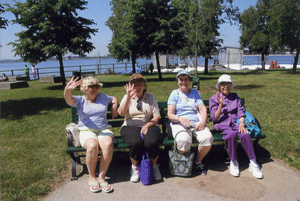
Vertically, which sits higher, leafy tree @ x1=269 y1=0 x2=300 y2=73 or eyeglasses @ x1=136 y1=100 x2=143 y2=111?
leafy tree @ x1=269 y1=0 x2=300 y2=73

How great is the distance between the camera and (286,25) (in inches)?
747

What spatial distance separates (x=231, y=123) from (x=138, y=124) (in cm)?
151

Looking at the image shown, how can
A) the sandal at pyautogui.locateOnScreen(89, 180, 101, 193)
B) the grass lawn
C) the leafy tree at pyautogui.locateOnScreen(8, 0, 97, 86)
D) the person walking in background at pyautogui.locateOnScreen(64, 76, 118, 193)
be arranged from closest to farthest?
1. the sandal at pyautogui.locateOnScreen(89, 180, 101, 193)
2. the person walking in background at pyautogui.locateOnScreen(64, 76, 118, 193)
3. the grass lawn
4. the leafy tree at pyautogui.locateOnScreen(8, 0, 97, 86)

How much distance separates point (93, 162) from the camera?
3252mm

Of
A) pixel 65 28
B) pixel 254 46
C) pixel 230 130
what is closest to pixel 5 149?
pixel 230 130

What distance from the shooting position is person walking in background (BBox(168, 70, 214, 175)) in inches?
137

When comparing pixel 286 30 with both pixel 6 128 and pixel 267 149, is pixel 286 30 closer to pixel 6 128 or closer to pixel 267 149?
pixel 267 149

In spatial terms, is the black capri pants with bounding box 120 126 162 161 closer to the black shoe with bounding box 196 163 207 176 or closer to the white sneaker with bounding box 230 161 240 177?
the black shoe with bounding box 196 163 207 176

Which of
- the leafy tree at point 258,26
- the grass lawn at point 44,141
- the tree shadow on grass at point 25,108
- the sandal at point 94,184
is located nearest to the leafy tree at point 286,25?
the leafy tree at point 258,26

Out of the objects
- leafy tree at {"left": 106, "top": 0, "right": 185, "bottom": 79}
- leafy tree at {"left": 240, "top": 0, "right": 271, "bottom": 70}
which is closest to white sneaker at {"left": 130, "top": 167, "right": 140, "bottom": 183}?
leafy tree at {"left": 106, "top": 0, "right": 185, "bottom": 79}

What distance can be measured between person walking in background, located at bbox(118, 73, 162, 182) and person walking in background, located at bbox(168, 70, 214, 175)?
30cm

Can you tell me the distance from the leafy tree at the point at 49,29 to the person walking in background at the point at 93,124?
1076 centimetres

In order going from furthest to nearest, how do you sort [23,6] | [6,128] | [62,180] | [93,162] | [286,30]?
[286,30]
[23,6]
[6,128]
[62,180]
[93,162]

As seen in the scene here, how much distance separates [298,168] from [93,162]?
305 cm
